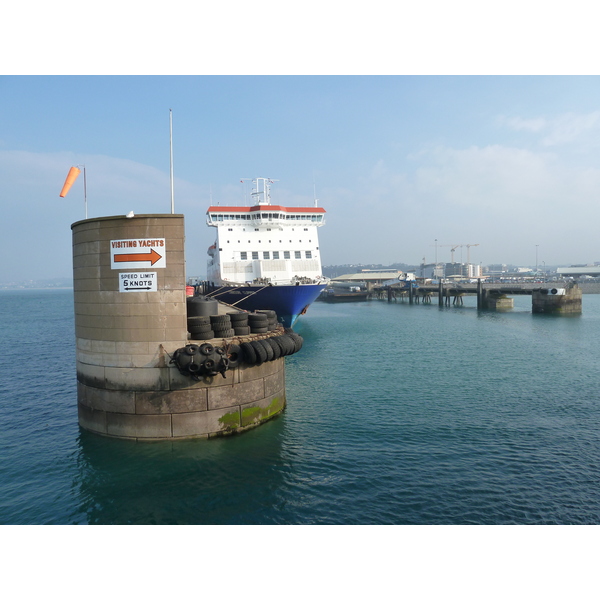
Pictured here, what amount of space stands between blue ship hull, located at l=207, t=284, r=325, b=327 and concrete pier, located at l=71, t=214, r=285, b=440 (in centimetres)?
2359

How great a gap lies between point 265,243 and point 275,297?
26.8 feet

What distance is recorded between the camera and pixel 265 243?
44594 millimetres

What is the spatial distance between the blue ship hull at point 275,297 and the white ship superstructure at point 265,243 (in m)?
2.55

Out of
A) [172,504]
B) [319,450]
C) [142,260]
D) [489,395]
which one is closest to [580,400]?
[489,395]

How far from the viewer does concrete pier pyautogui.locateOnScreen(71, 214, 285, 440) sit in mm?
13055

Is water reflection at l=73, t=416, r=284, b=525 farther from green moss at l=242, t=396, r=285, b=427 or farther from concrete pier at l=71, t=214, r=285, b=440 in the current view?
concrete pier at l=71, t=214, r=285, b=440

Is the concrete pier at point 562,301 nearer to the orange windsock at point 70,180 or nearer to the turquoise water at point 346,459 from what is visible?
the turquoise water at point 346,459

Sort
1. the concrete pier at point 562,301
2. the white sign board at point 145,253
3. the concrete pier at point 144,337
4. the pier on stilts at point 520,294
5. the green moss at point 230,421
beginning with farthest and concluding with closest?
the pier on stilts at point 520,294 → the concrete pier at point 562,301 → the green moss at point 230,421 → the white sign board at point 145,253 → the concrete pier at point 144,337

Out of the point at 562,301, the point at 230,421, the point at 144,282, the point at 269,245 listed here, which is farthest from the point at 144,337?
the point at 562,301

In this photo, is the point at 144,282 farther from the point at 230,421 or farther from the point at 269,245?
the point at 269,245

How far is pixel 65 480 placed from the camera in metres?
11.6

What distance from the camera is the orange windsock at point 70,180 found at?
1408 centimetres

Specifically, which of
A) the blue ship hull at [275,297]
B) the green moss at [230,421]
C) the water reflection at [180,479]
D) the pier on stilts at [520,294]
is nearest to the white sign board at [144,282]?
the green moss at [230,421]

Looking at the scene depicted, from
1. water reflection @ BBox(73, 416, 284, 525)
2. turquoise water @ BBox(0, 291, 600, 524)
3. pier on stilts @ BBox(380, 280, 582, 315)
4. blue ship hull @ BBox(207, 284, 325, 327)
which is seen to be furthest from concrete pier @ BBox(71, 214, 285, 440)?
pier on stilts @ BBox(380, 280, 582, 315)
